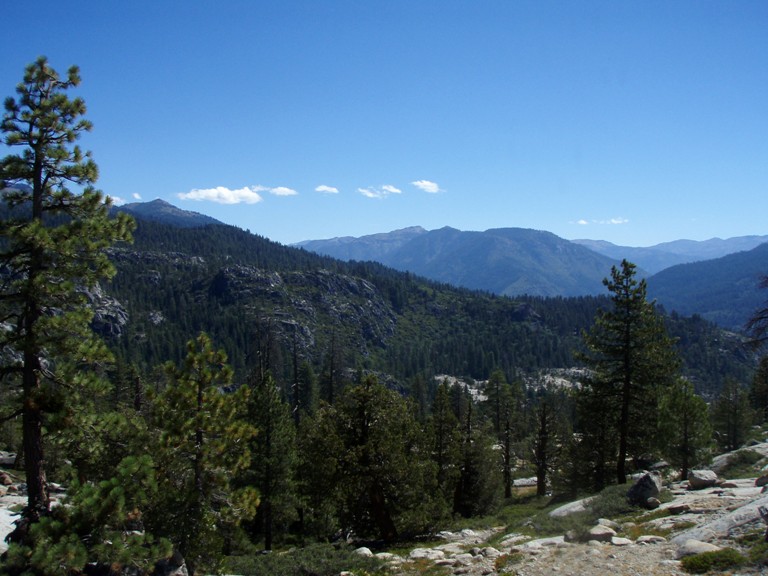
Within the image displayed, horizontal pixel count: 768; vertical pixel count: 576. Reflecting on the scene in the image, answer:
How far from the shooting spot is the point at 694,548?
13.1m

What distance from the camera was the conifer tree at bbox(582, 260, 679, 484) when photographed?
2686 cm

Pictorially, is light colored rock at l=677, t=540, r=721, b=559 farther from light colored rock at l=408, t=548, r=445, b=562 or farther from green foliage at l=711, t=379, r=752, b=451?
green foliage at l=711, t=379, r=752, b=451

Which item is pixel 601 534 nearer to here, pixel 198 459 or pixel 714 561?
pixel 714 561

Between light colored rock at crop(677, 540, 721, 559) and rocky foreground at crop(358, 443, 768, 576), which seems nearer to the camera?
light colored rock at crop(677, 540, 721, 559)

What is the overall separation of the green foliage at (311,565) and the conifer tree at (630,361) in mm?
16986

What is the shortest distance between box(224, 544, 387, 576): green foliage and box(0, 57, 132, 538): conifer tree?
7457mm

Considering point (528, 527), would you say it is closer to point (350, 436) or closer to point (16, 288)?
point (350, 436)

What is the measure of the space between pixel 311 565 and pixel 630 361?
778 inches

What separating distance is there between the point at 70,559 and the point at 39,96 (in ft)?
33.1

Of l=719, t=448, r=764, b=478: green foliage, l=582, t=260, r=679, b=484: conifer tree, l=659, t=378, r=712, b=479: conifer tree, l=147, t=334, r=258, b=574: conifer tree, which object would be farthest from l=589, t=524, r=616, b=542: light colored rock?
l=719, t=448, r=764, b=478: green foliage

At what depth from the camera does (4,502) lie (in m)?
27.0

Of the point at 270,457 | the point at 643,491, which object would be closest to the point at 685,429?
the point at 643,491

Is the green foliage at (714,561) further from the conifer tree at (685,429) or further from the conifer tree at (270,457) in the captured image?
the conifer tree at (270,457)

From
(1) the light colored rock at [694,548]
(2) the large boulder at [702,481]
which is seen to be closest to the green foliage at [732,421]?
(2) the large boulder at [702,481]
